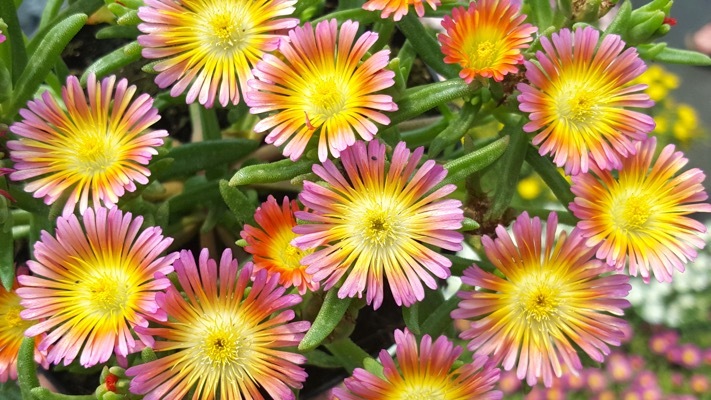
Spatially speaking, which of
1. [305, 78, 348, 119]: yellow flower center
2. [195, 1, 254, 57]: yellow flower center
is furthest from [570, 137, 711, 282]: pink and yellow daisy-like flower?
[195, 1, 254, 57]: yellow flower center

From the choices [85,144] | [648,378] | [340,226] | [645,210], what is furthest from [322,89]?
[648,378]

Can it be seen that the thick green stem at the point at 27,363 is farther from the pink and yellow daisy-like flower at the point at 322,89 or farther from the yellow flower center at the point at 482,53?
the yellow flower center at the point at 482,53

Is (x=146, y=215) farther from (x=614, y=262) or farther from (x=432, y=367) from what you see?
(x=614, y=262)

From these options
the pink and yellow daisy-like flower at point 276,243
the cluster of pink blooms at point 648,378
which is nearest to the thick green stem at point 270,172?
the pink and yellow daisy-like flower at point 276,243

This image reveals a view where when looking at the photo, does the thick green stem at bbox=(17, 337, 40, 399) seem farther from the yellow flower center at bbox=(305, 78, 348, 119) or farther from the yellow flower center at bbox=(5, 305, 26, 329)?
the yellow flower center at bbox=(305, 78, 348, 119)

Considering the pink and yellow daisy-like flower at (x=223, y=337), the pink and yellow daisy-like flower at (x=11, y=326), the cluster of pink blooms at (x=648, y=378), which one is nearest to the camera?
the pink and yellow daisy-like flower at (x=223, y=337)
